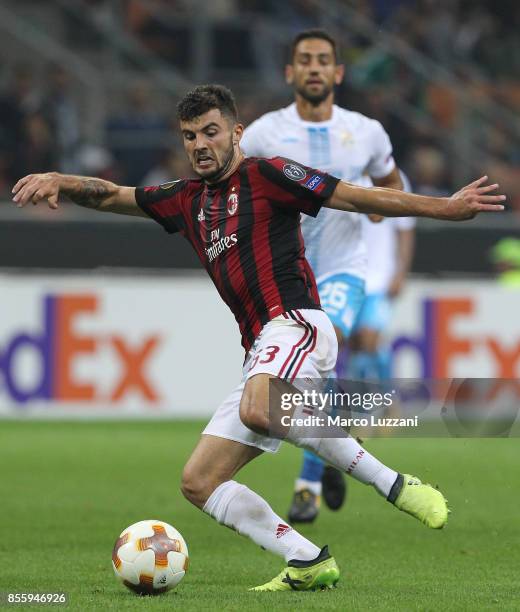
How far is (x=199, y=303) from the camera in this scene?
14.4m

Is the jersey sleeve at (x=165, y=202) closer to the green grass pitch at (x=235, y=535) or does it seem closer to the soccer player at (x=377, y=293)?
the green grass pitch at (x=235, y=535)

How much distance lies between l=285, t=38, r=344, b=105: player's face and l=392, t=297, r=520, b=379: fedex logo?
5877 mm

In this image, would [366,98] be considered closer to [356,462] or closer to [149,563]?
[356,462]

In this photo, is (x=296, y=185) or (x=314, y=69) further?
(x=314, y=69)

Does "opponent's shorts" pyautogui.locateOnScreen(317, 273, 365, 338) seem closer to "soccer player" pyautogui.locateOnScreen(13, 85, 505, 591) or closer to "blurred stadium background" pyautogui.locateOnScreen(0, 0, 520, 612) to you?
"blurred stadium background" pyautogui.locateOnScreen(0, 0, 520, 612)

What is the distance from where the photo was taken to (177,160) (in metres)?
15.6

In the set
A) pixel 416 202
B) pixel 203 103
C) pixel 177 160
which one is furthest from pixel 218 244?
pixel 177 160

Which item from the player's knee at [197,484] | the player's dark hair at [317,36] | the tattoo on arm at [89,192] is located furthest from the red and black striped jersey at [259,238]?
the player's dark hair at [317,36]

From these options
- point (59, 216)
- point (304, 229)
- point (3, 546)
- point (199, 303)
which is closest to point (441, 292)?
point (199, 303)

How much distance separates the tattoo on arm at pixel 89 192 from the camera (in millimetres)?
6340

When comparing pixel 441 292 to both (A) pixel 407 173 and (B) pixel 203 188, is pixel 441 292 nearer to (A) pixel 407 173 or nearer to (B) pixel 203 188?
(A) pixel 407 173

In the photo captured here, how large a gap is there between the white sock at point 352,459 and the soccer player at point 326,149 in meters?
2.45

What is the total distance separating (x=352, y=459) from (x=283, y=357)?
0.49 metres

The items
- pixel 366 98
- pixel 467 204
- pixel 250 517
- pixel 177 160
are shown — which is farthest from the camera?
pixel 366 98
